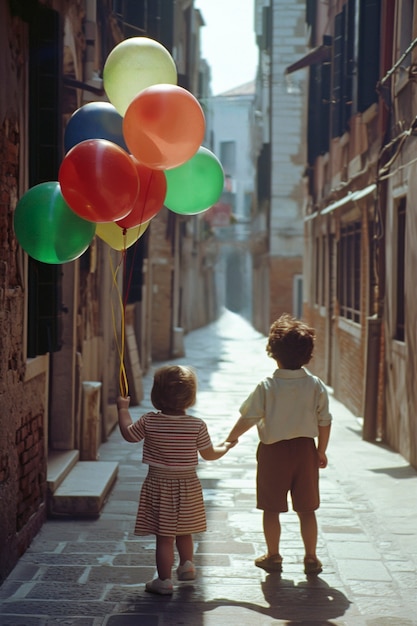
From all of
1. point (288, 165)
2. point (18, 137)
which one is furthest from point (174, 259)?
point (18, 137)

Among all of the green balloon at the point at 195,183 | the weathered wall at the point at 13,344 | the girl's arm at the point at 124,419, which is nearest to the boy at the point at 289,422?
the girl's arm at the point at 124,419

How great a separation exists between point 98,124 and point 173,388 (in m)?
1.45

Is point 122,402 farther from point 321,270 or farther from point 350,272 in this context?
point 321,270

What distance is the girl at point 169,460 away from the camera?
16.4ft

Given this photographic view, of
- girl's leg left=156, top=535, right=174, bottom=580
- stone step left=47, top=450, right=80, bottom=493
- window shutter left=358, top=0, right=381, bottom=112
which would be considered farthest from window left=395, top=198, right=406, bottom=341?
girl's leg left=156, top=535, right=174, bottom=580

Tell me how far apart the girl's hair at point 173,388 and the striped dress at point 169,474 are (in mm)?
69

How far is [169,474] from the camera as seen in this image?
16.5ft

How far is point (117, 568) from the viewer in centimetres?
564

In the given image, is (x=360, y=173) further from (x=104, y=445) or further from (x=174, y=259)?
(x=174, y=259)

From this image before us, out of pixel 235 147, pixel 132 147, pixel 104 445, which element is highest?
pixel 235 147

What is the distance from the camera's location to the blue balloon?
526 cm

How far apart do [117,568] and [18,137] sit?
250 cm

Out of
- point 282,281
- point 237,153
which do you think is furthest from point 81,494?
point 237,153

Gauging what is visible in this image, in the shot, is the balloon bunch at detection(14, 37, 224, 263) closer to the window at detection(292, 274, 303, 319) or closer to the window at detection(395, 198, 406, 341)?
the window at detection(395, 198, 406, 341)
